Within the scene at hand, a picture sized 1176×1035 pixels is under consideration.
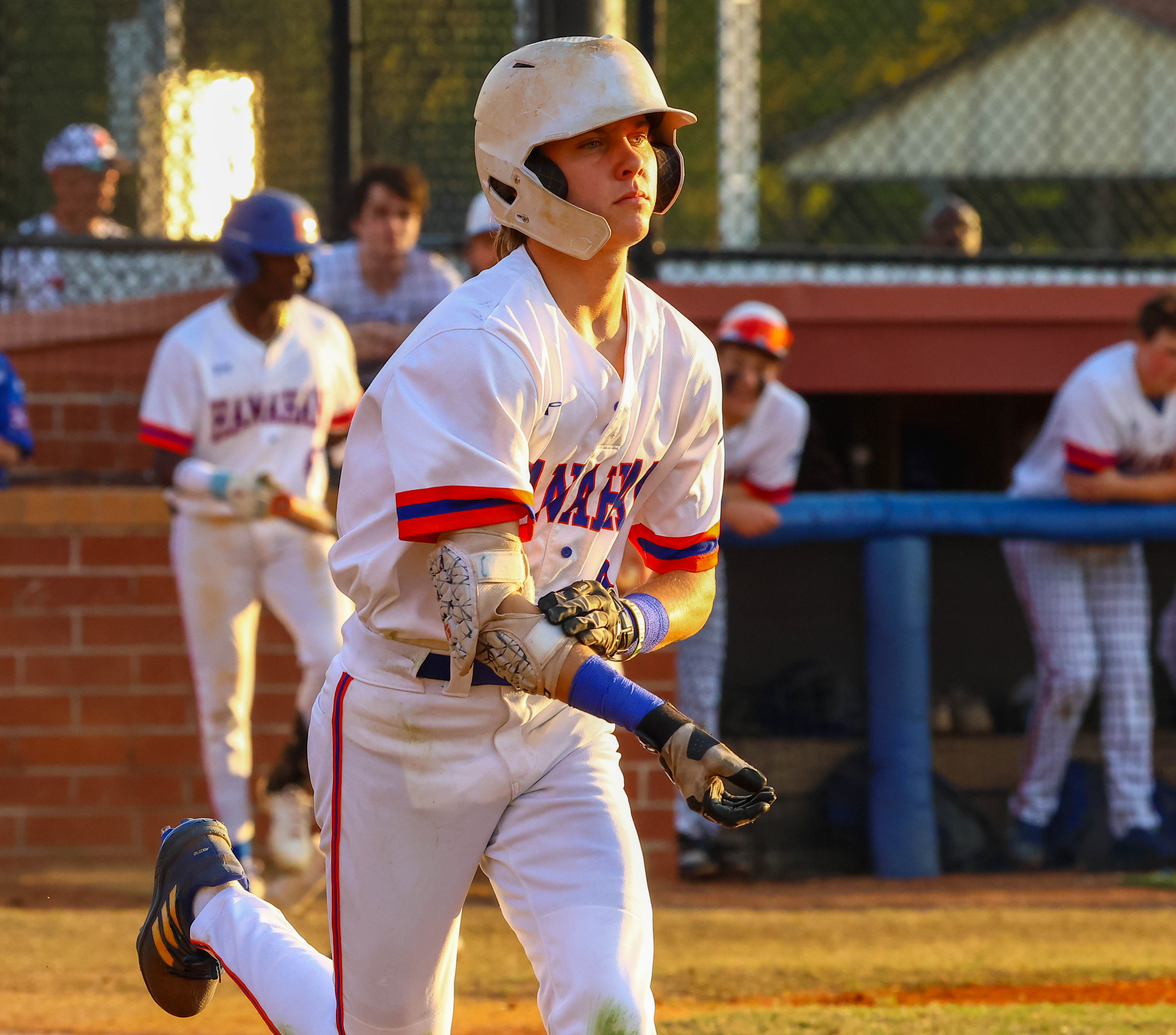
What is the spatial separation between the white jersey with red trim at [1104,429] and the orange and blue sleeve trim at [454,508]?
14.6 ft

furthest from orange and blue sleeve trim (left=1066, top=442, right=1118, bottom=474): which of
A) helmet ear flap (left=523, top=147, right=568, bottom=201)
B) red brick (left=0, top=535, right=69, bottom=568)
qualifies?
helmet ear flap (left=523, top=147, right=568, bottom=201)

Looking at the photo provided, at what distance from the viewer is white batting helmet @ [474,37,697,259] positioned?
2537 millimetres

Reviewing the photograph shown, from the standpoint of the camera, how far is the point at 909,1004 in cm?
459

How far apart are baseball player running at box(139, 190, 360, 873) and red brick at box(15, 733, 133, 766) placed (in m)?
0.94

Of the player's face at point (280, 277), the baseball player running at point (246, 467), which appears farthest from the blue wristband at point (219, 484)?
the player's face at point (280, 277)

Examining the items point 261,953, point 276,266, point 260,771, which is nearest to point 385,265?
point 276,266

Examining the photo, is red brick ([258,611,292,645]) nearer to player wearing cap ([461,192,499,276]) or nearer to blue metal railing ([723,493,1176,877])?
player wearing cap ([461,192,499,276])

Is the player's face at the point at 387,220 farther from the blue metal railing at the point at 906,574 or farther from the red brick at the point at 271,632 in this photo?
the blue metal railing at the point at 906,574

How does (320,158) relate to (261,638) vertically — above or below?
above

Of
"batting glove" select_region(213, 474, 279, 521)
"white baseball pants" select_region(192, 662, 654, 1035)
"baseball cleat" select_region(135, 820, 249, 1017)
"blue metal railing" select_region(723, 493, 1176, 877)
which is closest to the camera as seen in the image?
"white baseball pants" select_region(192, 662, 654, 1035)

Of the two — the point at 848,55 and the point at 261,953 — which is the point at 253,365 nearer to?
the point at 261,953

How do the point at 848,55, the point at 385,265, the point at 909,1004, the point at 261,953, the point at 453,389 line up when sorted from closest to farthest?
the point at 453,389
the point at 261,953
the point at 909,1004
the point at 385,265
the point at 848,55

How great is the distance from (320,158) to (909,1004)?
15.7 ft

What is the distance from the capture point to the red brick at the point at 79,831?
6516 mm
